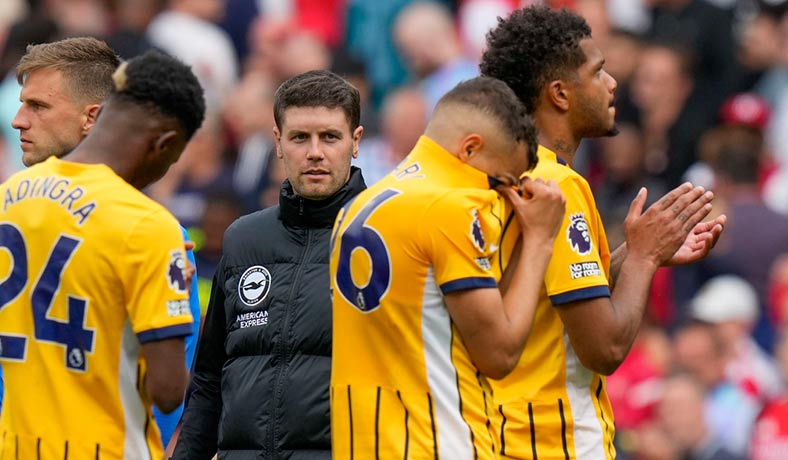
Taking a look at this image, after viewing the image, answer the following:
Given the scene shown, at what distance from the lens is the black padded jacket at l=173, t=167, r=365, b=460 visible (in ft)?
19.8

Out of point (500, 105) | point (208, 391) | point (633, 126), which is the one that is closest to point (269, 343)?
point (208, 391)

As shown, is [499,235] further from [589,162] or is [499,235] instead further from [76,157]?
[589,162]

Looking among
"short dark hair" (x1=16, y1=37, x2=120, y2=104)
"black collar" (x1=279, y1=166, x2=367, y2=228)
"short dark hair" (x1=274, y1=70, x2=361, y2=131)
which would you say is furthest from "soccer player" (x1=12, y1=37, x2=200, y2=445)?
"short dark hair" (x1=274, y1=70, x2=361, y2=131)

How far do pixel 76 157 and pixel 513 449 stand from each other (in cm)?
173

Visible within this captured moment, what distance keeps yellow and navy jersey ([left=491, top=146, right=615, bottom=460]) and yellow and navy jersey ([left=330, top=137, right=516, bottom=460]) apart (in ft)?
0.94

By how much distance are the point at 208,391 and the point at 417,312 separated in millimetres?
1535

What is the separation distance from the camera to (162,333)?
5055 millimetres

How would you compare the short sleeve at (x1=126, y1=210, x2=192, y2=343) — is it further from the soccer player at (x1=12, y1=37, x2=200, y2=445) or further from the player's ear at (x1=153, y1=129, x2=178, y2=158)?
the soccer player at (x1=12, y1=37, x2=200, y2=445)

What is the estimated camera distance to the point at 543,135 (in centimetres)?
590

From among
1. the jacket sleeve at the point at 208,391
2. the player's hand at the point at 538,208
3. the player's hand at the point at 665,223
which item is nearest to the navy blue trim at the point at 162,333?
the player's hand at the point at 538,208

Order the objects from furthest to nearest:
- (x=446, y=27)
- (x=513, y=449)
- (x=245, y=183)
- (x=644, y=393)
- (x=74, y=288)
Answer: (x=446, y=27) < (x=245, y=183) < (x=644, y=393) < (x=513, y=449) < (x=74, y=288)

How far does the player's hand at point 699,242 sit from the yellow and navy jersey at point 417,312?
1037 mm

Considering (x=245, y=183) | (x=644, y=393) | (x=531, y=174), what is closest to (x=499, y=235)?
(x=531, y=174)

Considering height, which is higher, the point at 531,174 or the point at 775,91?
the point at 775,91
